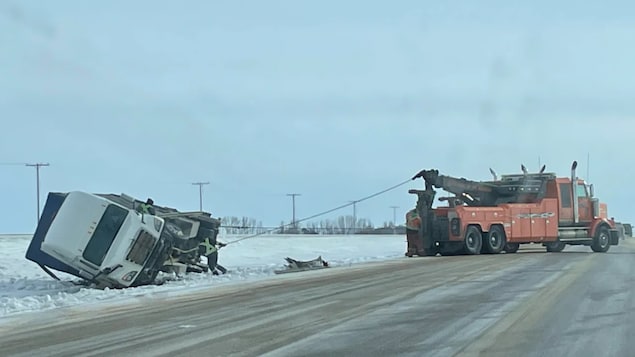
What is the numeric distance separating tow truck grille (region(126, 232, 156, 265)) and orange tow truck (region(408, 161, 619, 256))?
16.2m

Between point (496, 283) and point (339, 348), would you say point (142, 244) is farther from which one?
point (339, 348)

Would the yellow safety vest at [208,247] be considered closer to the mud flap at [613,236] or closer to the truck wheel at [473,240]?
the truck wheel at [473,240]

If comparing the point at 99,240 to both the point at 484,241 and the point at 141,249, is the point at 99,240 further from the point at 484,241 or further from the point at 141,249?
the point at 484,241

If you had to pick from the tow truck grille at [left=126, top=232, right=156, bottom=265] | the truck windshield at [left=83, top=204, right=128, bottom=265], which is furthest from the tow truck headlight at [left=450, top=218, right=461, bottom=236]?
the truck windshield at [left=83, top=204, right=128, bottom=265]

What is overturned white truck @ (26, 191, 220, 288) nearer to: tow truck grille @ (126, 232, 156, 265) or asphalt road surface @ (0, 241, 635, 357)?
tow truck grille @ (126, 232, 156, 265)

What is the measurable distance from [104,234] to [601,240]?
23.7m

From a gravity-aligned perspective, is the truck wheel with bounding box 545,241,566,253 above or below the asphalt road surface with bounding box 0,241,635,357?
above

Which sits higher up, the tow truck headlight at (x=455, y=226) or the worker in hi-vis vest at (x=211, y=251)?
the tow truck headlight at (x=455, y=226)

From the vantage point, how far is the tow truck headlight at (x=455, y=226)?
3262cm

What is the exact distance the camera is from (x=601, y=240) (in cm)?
3562

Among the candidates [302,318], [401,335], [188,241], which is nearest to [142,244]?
[188,241]

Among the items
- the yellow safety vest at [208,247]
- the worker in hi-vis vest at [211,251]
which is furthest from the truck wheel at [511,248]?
the yellow safety vest at [208,247]

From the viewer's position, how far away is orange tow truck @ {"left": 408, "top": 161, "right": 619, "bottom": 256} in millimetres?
33219

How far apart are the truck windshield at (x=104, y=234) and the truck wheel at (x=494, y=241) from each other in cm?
1856
